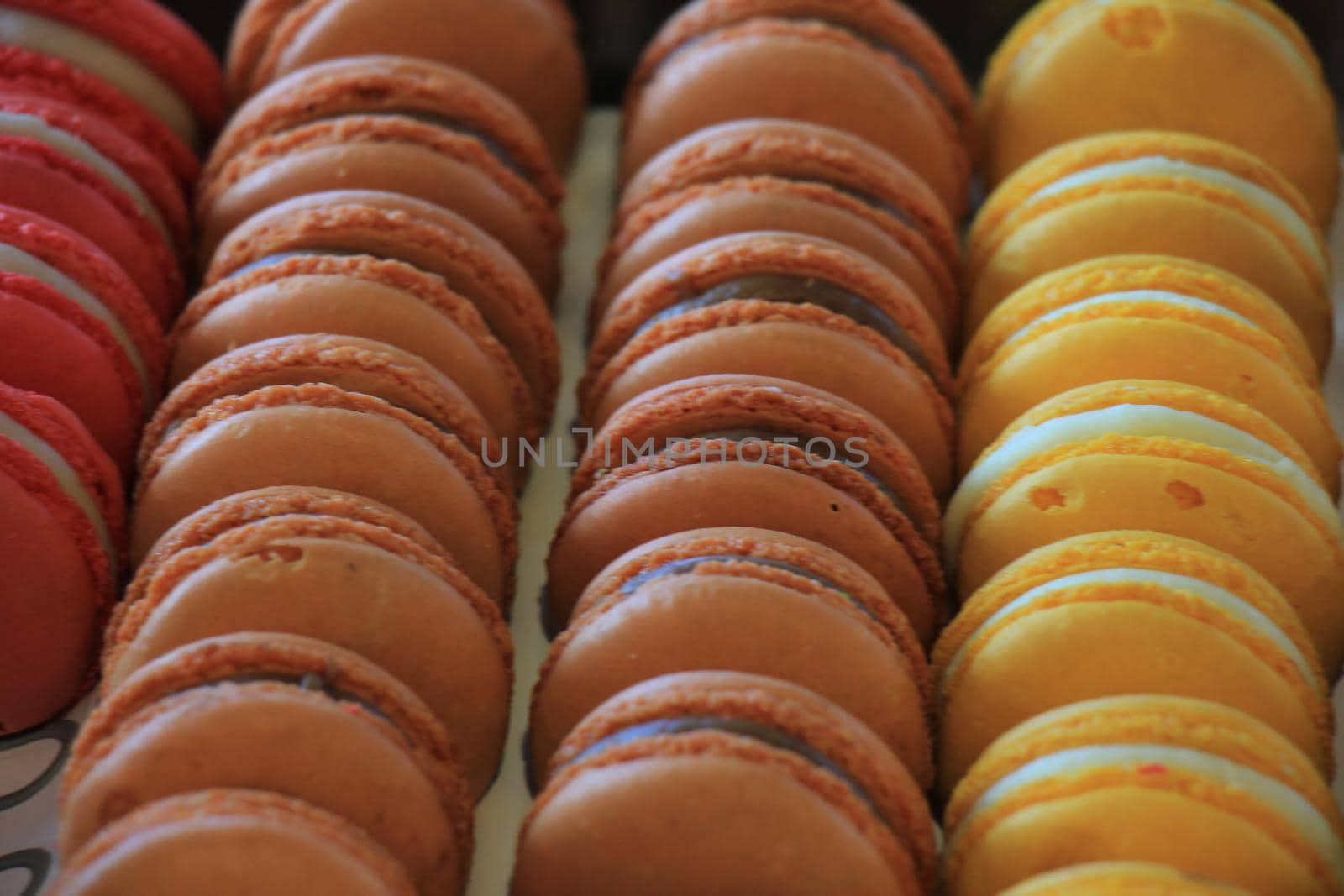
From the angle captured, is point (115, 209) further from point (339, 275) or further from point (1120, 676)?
point (1120, 676)

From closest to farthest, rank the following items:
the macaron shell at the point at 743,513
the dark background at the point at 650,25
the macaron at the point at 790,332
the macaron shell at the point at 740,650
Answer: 1. the macaron shell at the point at 740,650
2. the macaron shell at the point at 743,513
3. the macaron at the point at 790,332
4. the dark background at the point at 650,25

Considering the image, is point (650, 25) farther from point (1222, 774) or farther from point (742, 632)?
point (1222, 774)

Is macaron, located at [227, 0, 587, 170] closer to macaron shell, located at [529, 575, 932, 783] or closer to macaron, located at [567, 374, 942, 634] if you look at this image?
macaron, located at [567, 374, 942, 634]

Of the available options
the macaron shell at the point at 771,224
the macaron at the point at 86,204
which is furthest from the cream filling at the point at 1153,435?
the macaron at the point at 86,204

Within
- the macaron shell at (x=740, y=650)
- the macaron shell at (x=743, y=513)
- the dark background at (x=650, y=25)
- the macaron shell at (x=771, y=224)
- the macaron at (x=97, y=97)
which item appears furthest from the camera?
the dark background at (x=650, y=25)

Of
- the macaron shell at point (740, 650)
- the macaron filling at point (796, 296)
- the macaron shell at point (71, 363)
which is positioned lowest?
the macaron shell at point (740, 650)

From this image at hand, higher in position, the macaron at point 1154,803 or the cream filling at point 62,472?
the cream filling at point 62,472

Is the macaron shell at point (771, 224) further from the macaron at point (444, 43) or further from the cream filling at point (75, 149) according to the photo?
the cream filling at point (75, 149)
